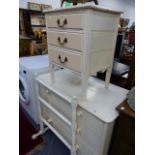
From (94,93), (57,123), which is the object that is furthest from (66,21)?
(57,123)

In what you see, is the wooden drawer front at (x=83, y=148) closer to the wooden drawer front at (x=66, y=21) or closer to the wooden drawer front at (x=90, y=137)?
the wooden drawer front at (x=90, y=137)

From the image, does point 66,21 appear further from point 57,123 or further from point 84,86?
point 57,123

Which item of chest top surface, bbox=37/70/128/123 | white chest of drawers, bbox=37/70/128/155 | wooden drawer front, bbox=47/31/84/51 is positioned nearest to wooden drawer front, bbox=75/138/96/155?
white chest of drawers, bbox=37/70/128/155

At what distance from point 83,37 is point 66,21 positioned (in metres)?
0.18

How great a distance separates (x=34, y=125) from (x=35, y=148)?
370mm

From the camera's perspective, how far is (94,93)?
1033 mm

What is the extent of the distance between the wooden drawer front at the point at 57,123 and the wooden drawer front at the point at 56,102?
4.9 inches

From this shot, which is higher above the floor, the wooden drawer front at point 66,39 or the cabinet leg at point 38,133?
the wooden drawer front at point 66,39

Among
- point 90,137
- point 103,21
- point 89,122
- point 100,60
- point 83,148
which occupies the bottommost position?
point 83,148

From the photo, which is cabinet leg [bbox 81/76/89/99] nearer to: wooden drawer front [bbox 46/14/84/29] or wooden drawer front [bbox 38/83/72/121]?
wooden drawer front [bbox 38/83/72/121]

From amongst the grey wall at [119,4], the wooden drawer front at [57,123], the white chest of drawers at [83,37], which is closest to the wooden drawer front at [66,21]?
the white chest of drawers at [83,37]

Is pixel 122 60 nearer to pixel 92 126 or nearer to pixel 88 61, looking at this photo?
pixel 88 61

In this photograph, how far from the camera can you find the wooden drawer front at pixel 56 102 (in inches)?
41.9
